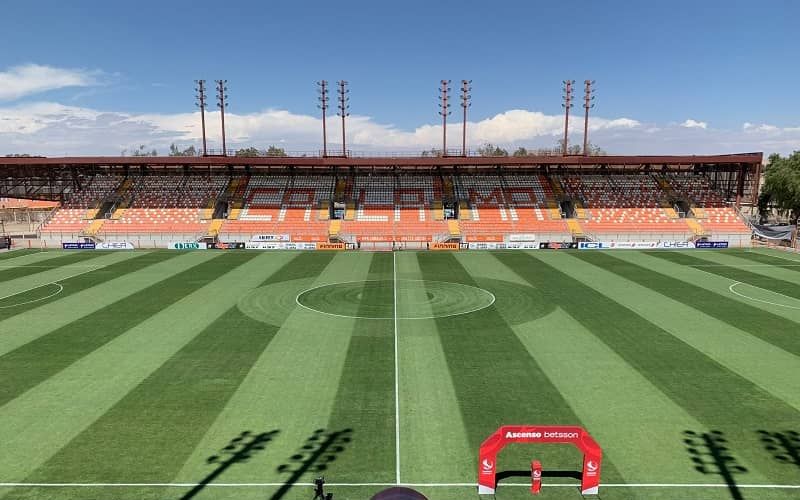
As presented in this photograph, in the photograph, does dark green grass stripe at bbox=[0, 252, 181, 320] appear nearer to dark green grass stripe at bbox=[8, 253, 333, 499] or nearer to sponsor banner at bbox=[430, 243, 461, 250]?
dark green grass stripe at bbox=[8, 253, 333, 499]

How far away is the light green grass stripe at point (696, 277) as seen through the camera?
28.4 m

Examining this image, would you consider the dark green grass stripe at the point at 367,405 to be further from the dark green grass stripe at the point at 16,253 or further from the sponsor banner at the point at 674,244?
the dark green grass stripe at the point at 16,253

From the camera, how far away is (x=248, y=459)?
45.0 ft

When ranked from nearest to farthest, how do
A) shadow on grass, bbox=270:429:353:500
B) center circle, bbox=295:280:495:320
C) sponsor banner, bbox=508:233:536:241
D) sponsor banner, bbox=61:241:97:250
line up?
shadow on grass, bbox=270:429:353:500 → center circle, bbox=295:280:495:320 → sponsor banner, bbox=61:241:97:250 → sponsor banner, bbox=508:233:536:241

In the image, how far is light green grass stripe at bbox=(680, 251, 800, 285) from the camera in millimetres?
38625

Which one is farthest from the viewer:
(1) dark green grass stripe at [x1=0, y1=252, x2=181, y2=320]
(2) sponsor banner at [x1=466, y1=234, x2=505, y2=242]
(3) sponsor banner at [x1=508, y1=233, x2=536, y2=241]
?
(2) sponsor banner at [x1=466, y1=234, x2=505, y2=242]

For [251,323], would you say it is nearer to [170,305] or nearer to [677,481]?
[170,305]

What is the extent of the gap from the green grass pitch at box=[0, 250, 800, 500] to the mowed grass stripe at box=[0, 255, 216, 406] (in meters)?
0.15

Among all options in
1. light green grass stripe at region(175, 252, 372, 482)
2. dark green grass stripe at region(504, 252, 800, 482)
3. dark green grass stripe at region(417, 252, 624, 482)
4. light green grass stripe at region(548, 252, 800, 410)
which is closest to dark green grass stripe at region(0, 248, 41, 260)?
light green grass stripe at region(175, 252, 372, 482)

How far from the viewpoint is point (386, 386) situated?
1831 cm

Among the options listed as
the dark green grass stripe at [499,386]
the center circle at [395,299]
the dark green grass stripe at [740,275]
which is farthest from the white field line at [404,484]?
the dark green grass stripe at [740,275]

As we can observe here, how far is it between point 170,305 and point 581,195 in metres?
55.2

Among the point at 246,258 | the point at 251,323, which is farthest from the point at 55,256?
the point at 251,323

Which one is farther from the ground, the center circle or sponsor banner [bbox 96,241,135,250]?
sponsor banner [bbox 96,241,135,250]
